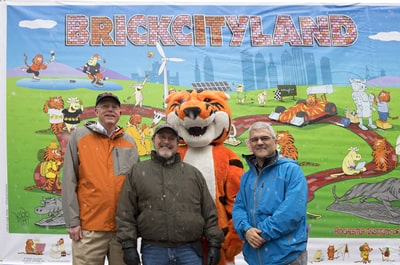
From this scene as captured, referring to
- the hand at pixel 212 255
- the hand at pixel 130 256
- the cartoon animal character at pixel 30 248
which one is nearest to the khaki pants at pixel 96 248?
the hand at pixel 130 256

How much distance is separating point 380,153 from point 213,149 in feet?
8.83

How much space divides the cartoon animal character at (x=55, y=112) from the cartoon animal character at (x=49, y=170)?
0.18m

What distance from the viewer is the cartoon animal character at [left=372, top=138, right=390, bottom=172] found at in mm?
4723

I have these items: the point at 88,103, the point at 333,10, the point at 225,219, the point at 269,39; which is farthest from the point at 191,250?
the point at 333,10

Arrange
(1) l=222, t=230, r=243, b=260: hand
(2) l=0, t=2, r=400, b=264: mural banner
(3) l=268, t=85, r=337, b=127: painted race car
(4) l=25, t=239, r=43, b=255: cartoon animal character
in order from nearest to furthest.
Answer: (1) l=222, t=230, r=243, b=260: hand → (4) l=25, t=239, r=43, b=255: cartoon animal character → (2) l=0, t=2, r=400, b=264: mural banner → (3) l=268, t=85, r=337, b=127: painted race car

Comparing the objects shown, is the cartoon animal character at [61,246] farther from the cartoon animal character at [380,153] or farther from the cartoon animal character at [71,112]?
the cartoon animal character at [380,153]

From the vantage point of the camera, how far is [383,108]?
4.79 m

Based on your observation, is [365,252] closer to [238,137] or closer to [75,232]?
[238,137]

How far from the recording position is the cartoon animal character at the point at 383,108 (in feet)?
15.6

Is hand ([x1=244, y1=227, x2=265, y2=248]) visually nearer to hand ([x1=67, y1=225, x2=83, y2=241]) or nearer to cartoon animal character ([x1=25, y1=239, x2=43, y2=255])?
hand ([x1=67, y1=225, x2=83, y2=241])

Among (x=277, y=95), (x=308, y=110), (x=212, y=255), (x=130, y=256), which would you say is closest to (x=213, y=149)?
(x=212, y=255)

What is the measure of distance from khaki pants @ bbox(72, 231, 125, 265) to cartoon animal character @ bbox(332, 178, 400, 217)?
117 inches

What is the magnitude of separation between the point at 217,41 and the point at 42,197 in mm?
2762

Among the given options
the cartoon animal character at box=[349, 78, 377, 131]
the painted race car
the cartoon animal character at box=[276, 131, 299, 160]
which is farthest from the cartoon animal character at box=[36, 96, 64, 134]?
the cartoon animal character at box=[349, 78, 377, 131]
